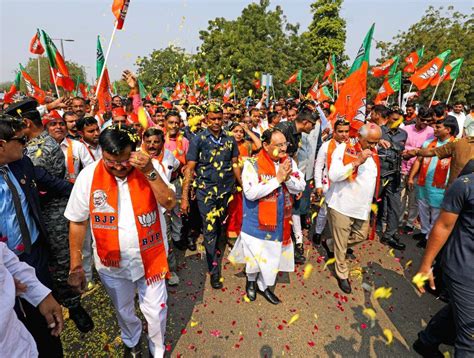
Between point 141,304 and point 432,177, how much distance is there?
15.4 ft

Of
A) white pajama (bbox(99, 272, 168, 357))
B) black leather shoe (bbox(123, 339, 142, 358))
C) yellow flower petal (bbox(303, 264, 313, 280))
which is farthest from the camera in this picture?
yellow flower petal (bbox(303, 264, 313, 280))

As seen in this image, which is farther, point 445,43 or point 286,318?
point 445,43

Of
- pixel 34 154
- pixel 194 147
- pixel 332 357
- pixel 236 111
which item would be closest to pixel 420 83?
pixel 236 111

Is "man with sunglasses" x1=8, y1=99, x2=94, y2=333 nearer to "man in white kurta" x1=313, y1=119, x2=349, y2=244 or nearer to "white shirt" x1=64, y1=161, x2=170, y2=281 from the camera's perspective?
"white shirt" x1=64, y1=161, x2=170, y2=281

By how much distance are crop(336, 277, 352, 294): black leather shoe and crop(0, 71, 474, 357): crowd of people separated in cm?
1

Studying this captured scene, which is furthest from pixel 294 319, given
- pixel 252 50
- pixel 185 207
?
pixel 252 50

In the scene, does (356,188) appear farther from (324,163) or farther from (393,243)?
(393,243)

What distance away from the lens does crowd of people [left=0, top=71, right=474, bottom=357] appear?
2.35 metres

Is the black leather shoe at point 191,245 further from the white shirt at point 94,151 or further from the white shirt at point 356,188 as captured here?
the white shirt at point 356,188

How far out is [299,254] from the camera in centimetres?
498

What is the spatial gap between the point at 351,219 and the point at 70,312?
357 centimetres

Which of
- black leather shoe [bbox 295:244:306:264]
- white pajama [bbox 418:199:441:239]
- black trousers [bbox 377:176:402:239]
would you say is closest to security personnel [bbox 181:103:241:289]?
black leather shoe [bbox 295:244:306:264]

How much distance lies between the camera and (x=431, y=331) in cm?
291

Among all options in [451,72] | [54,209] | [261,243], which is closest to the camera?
Answer: [54,209]
